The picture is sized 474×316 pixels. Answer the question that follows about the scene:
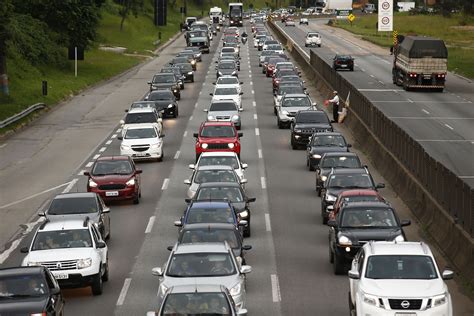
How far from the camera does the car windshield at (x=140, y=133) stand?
46.4m

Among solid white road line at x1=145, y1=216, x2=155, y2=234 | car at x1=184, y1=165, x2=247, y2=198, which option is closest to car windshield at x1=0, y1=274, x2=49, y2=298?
solid white road line at x1=145, y1=216, x2=155, y2=234

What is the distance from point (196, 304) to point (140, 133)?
28.5m

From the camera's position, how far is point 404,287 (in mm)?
20031

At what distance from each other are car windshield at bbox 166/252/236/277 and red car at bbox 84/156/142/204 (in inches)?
562

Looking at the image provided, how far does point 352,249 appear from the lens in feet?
83.2

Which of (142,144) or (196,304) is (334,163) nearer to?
(142,144)

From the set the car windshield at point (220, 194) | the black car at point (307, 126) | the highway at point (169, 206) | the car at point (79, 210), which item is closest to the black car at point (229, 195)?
the car windshield at point (220, 194)

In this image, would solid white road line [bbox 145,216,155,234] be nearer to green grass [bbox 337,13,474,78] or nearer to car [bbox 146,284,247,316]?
car [bbox 146,284,247,316]

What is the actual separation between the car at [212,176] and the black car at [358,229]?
7856 millimetres

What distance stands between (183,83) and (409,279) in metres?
61.9

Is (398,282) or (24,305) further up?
(398,282)

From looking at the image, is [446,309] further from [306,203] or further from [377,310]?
[306,203]

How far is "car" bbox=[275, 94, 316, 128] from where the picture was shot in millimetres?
56656

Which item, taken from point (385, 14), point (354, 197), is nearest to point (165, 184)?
point (354, 197)
